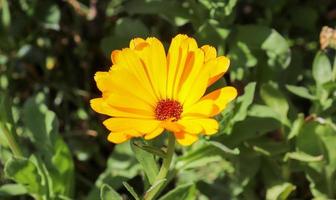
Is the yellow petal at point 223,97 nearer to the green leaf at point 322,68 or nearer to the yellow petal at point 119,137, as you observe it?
the yellow petal at point 119,137

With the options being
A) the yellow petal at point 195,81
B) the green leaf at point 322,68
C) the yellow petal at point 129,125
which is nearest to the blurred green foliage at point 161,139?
the green leaf at point 322,68

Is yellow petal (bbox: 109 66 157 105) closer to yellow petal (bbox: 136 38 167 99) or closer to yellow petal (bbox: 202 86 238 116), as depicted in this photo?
yellow petal (bbox: 136 38 167 99)

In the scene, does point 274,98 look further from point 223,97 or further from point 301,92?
point 223,97

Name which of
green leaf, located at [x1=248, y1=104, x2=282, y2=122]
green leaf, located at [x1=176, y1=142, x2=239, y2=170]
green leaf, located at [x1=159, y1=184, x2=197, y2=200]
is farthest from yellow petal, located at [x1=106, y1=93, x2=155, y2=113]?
green leaf, located at [x1=248, y1=104, x2=282, y2=122]

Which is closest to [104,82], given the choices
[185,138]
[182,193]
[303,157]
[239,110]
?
[185,138]

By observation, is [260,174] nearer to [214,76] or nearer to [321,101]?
[321,101]

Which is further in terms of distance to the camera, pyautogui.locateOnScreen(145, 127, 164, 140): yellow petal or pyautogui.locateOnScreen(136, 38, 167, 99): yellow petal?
pyautogui.locateOnScreen(136, 38, 167, 99): yellow petal

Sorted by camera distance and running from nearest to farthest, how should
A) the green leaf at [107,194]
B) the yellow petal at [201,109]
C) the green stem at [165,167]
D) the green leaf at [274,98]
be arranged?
1. the yellow petal at [201,109]
2. the green stem at [165,167]
3. the green leaf at [107,194]
4. the green leaf at [274,98]
